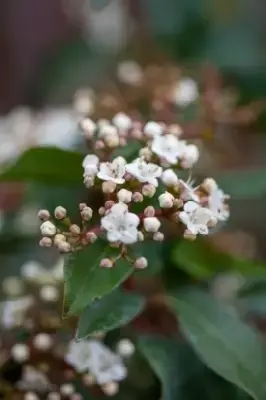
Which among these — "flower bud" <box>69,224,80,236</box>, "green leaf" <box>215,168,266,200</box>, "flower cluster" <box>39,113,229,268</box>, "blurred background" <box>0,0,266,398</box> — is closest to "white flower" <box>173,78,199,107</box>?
"blurred background" <box>0,0,266,398</box>

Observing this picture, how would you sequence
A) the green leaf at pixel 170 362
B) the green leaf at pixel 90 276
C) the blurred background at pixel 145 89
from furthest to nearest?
1. the blurred background at pixel 145 89
2. the green leaf at pixel 170 362
3. the green leaf at pixel 90 276

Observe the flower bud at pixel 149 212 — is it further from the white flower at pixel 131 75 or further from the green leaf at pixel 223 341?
the white flower at pixel 131 75

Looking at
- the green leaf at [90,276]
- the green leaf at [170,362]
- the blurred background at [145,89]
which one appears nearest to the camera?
the green leaf at [90,276]

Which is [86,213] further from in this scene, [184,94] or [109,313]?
[184,94]

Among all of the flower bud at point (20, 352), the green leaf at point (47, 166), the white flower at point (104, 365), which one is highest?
the green leaf at point (47, 166)

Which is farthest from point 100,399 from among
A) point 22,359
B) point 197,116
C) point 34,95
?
point 34,95

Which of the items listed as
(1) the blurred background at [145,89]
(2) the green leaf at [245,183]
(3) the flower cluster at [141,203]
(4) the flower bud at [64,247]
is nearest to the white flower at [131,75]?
(1) the blurred background at [145,89]

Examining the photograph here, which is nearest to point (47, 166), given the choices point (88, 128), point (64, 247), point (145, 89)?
point (88, 128)
